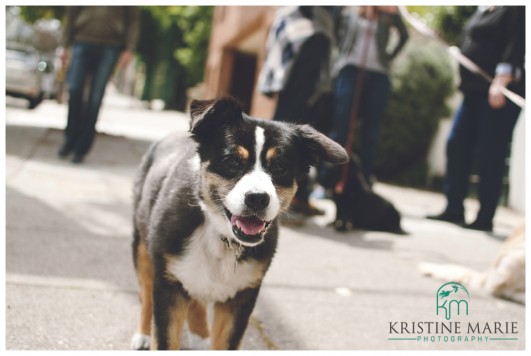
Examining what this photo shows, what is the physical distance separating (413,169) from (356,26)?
5906mm

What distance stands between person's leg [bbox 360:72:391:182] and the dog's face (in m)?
4.05

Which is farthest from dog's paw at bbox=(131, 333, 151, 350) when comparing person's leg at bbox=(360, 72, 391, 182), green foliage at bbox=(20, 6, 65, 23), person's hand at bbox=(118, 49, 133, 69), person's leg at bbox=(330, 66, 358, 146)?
green foliage at bbox=(20, 6, 65, 23)

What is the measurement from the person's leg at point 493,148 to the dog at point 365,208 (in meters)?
1.00

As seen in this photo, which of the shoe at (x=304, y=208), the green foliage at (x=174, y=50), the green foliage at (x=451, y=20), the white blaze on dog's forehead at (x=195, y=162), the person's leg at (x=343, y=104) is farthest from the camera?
the green foliage at (x=174, y=50)

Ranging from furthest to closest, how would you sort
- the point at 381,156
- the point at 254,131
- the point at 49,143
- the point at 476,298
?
1. the point at 381,156
2. the point at 49,143
3. the point at 476,298
4. the point at 254,131

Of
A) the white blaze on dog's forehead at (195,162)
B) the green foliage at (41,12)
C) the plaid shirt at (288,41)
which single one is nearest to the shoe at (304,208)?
the plaid shirt at (288,41)

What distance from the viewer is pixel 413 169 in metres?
12.0

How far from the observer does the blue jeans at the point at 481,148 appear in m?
6.09

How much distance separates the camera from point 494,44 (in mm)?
6188

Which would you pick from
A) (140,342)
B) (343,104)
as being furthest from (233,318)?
(343,104)

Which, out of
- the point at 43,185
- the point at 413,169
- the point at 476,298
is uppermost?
the point at 476,298

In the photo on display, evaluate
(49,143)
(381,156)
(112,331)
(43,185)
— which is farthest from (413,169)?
(112,331)

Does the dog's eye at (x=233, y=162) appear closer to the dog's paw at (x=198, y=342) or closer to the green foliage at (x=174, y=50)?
the dog's paw at (x=198, y=342)

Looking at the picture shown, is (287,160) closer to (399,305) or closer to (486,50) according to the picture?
(399,305)
